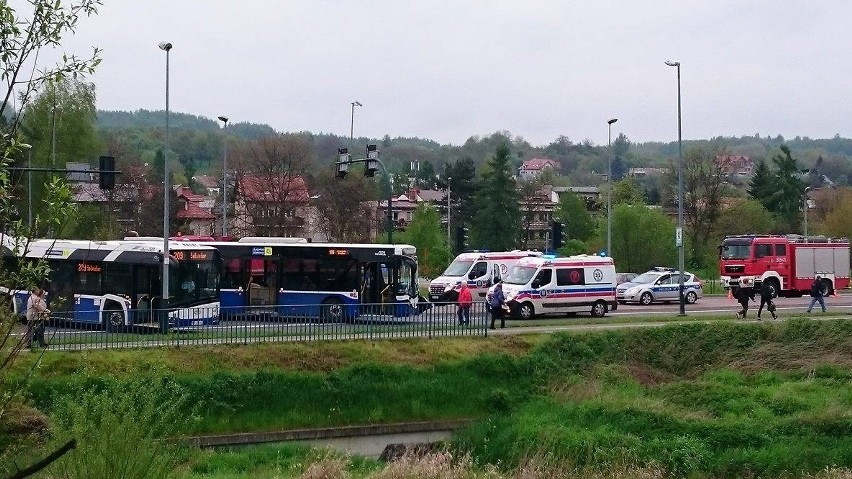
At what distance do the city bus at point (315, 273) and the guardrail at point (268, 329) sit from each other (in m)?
5.05

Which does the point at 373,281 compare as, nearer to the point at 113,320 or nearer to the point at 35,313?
the point at 113,320

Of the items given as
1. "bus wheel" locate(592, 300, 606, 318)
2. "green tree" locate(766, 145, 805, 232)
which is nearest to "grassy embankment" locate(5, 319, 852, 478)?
"bus wheel" locate(592, 300, 606, 318)

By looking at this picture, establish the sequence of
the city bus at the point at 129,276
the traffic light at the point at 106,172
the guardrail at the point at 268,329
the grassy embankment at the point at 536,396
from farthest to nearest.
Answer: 1. the city bus at the point at 129,276
2. the traffic light at the point at 106,172
3. the guardrail at the point at 268,329
4. the grassy embankment at the point at 536,396

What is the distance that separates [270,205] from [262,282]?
31280mm

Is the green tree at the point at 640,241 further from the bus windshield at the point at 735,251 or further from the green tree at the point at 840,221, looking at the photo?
the green tree at the point at 840,221

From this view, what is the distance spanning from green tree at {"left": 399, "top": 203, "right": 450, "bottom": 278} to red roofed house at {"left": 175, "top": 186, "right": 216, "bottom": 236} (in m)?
20.3

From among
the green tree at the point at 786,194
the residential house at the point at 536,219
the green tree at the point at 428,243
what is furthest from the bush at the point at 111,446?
the green tree at the point at 786,194

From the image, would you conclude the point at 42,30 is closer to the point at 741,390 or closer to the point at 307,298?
the point at 741,390

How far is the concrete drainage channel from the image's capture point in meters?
23.7

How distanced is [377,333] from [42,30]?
75.3 feet

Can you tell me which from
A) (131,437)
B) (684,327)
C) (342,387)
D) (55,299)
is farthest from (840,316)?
(55,299)

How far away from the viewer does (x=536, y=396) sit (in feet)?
89.5

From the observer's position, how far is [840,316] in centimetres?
3706

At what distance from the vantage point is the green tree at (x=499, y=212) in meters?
80.2
